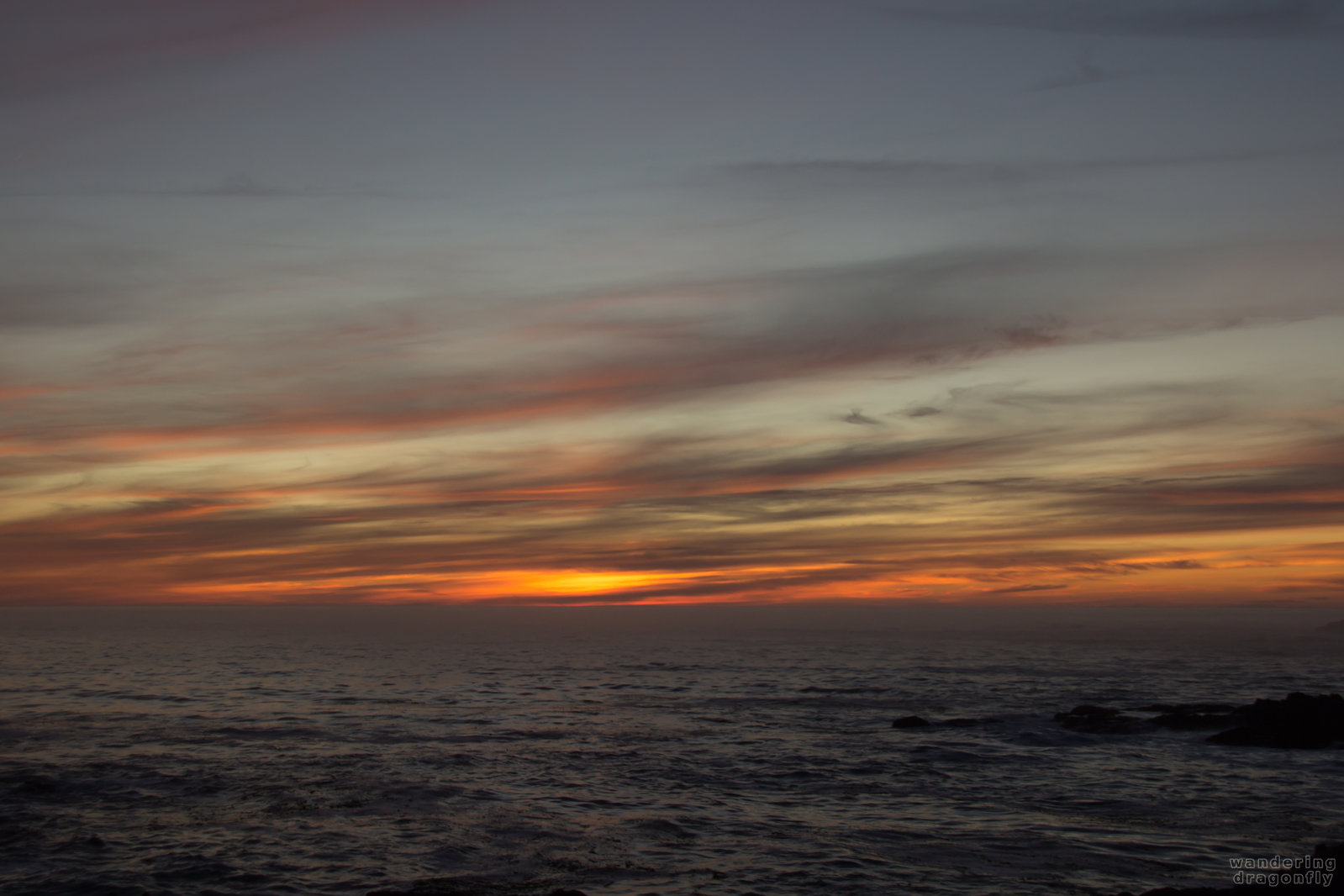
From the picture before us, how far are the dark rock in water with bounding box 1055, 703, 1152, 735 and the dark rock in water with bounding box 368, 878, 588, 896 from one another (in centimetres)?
3790

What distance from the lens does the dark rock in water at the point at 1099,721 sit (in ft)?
161

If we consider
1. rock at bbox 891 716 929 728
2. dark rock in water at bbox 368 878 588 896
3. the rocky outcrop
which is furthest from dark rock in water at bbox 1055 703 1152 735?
dark rock in water at bbox 368 878 588 896

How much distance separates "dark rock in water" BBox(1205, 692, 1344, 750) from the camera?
144ft

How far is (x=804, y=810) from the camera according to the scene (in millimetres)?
31531

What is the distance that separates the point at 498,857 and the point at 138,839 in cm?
1157

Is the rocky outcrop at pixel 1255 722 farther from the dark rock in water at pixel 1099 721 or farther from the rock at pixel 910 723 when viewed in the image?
the rock at pixel 910 723

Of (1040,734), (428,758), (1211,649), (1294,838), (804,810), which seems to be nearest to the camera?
(1294,838)

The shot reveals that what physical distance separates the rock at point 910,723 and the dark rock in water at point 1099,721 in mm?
7912

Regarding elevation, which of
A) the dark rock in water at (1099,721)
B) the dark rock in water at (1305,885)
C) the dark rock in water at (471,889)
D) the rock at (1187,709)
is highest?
the dark rock in water at (1305,885)

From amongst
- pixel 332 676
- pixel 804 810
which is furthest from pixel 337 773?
pixel 332 676

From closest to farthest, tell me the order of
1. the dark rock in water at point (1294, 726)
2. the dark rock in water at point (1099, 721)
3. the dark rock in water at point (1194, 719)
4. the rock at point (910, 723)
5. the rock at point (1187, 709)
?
the dark rock in water at point (1294, 726), the dark rock in water at point (1099, 721), the dark rock in water at point (1194, 719), the rock at point (910, 723), the rock at point (1187, 709)

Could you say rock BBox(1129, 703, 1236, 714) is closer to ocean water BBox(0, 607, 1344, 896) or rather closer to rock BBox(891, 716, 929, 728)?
ocean water BBox(0, 607, 1344, 896)

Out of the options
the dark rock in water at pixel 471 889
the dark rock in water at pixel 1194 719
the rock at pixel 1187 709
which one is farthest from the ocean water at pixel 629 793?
the rock at pixel 1187 709

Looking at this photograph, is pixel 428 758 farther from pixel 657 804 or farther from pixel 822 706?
pixel 822 706
